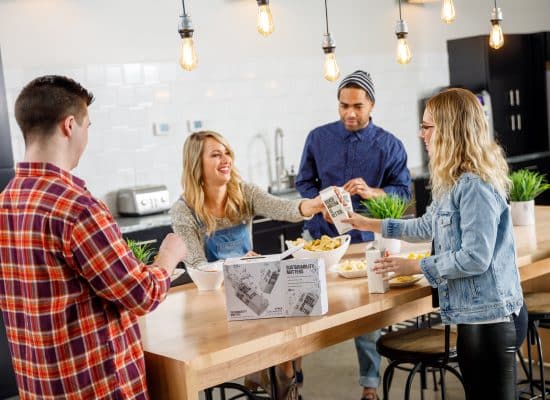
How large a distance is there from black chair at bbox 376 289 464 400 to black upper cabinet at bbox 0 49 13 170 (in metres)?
2.66

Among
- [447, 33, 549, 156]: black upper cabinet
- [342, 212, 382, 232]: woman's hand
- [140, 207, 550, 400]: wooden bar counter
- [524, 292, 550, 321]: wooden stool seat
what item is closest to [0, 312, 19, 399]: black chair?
[140, 207, 550, 400]: wooden bar counter

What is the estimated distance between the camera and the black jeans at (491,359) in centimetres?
281

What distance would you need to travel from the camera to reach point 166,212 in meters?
5.90

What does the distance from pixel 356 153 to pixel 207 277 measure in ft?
5.15

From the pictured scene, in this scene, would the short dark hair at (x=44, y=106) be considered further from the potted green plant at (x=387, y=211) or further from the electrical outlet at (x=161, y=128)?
the electrical outlet at (x=161, y=128)

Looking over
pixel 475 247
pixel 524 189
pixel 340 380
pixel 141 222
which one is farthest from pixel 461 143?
pixel 141 222

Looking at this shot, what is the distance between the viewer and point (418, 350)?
3270mm

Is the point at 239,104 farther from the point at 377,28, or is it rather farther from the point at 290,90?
the point at 377,28

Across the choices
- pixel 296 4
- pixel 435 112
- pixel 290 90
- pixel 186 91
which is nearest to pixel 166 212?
pixel 186 91

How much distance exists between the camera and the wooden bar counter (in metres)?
2.48

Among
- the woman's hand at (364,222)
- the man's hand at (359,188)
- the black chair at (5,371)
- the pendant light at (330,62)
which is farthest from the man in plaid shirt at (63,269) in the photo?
the black chair at (5,371)

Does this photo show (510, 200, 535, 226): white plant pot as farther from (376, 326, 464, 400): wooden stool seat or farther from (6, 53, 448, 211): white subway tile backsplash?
(6, 53, 448, 211): white subway tile backsplash

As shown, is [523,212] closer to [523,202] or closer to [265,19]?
[523,202]

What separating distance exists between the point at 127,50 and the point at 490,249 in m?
3.98
